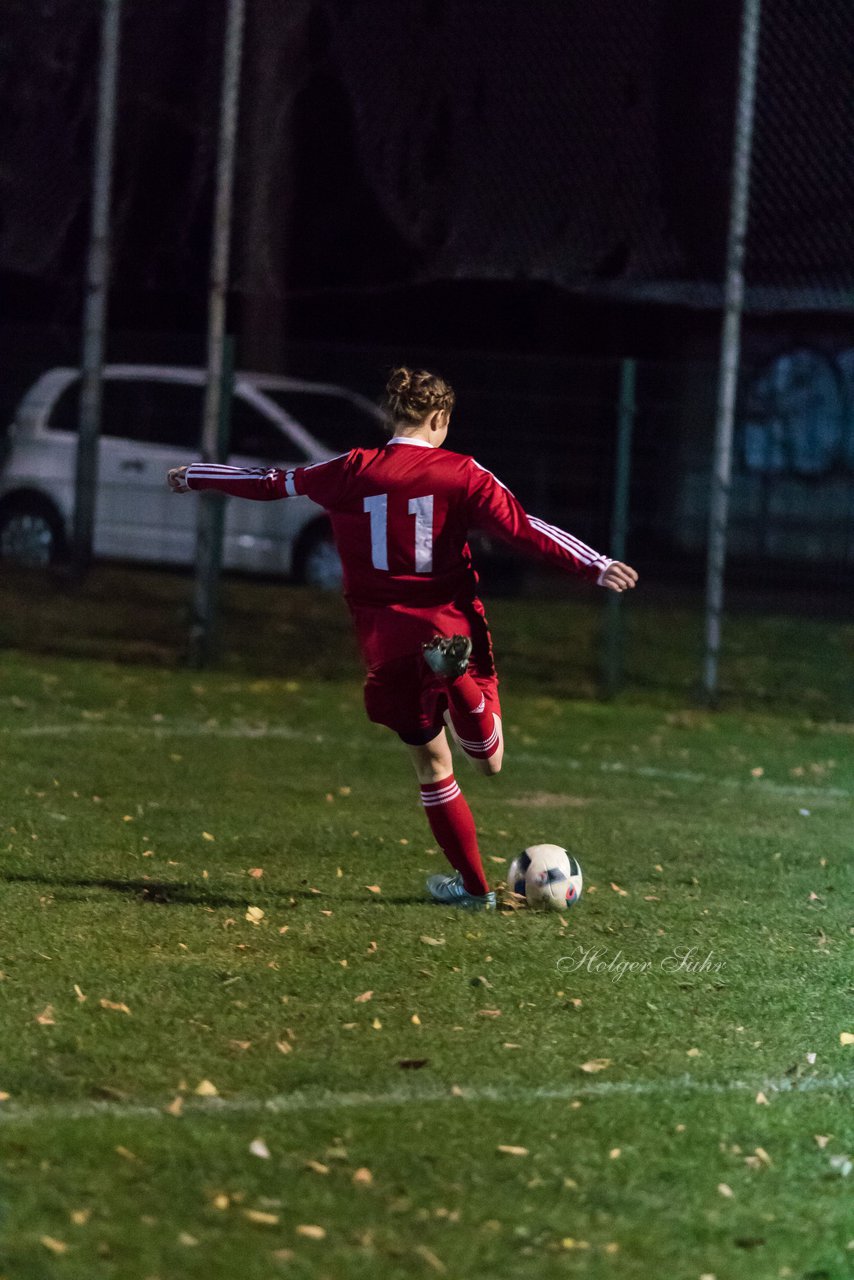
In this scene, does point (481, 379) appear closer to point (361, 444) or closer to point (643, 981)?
point (361, 444)

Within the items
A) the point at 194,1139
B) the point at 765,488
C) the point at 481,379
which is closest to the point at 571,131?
the point at 481,379

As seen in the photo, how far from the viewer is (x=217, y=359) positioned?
1159 cm

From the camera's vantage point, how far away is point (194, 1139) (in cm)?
358

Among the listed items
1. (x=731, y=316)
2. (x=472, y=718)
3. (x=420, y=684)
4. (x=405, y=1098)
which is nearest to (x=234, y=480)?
(x=420, y=684)

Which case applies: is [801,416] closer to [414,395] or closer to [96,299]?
[96,299]

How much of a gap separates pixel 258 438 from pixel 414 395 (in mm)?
9365

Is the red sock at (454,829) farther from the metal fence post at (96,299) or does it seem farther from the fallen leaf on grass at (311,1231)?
the metal fence post at (96,299)

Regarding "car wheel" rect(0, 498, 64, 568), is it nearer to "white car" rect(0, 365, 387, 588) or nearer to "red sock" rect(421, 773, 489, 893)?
"white car" rect(0, 365, 387, 588)

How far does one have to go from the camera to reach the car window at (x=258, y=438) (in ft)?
48.0

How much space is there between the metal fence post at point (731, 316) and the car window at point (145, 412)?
4585 mm

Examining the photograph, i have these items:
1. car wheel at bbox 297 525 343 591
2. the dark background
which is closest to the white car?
car wheel at bbox 297 525 343 591

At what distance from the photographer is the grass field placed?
3.25 meters

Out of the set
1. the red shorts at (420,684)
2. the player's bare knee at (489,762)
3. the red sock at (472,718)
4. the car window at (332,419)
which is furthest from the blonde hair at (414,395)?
the car window at (332,419)

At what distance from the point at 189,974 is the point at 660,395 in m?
8.54
